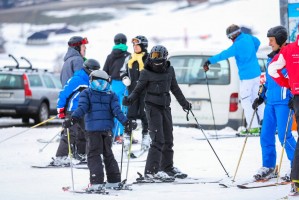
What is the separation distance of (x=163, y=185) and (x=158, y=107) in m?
0.96

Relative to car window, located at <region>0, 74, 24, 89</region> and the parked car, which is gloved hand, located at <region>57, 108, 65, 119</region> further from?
car window, located at <region>0, 74, 24, 89</region>

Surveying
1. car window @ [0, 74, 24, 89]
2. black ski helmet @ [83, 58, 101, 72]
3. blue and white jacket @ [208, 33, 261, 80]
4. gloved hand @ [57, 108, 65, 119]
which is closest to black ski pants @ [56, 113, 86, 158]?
gloved hand @ [57, 108, 65, 119]

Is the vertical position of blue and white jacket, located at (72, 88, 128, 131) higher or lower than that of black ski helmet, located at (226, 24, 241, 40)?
lower

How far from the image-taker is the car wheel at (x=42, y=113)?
2252 cm

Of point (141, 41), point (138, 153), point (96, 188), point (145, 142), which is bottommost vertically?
point (138, 153)

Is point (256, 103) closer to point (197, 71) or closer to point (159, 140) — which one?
point (159, 140)

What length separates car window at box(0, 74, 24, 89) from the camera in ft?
71.2

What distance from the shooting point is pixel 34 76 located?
74.7 ft

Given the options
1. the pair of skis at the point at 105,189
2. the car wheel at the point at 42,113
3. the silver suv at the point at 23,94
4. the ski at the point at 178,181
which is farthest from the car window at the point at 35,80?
the pair of skis at the point at 105,189

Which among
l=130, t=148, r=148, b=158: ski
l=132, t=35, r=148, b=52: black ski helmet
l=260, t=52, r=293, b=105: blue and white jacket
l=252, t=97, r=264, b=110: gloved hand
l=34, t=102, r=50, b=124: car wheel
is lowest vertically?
l=34, t=102, r=50, b=124: car wheel

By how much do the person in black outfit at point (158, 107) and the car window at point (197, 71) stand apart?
5534 millimetres

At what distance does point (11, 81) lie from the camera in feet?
71.4

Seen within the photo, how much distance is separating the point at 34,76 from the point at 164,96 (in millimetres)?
13326

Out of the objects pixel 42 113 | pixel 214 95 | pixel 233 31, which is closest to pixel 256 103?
pixel 233 31
